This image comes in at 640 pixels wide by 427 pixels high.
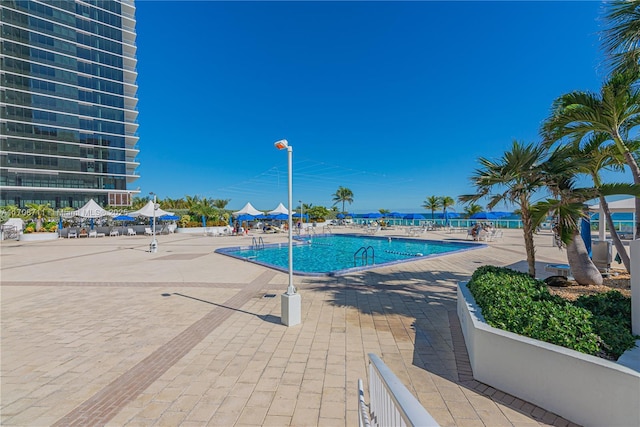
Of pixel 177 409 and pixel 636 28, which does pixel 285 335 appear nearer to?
pixel 177 409

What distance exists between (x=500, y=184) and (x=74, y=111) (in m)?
→ 59.9

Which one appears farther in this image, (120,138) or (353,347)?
(120,138)

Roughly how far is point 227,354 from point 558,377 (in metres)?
3.62

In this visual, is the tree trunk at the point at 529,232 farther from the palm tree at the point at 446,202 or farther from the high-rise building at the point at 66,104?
the high-rise building at the point at 66,104

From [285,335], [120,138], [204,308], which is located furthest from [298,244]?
[120,138]

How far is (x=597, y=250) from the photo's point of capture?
25.0ft

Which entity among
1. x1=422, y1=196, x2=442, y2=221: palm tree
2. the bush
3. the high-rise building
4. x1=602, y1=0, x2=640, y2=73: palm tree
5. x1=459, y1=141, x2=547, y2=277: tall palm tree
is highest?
the high-rise building

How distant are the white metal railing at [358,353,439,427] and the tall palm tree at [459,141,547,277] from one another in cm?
461

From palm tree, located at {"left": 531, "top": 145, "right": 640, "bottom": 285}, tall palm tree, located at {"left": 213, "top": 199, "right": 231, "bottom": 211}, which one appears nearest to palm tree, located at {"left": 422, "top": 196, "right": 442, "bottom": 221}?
tall palm tree, located at {"left": 213, "top": 199, "right": 231, "bottom": 211}

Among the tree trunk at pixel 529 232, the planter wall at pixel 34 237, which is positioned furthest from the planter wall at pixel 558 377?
the planter wall at pixel 34 237

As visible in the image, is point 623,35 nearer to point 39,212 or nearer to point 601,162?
point 601,162

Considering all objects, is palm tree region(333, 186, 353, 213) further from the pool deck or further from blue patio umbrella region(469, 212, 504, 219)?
the pool deck

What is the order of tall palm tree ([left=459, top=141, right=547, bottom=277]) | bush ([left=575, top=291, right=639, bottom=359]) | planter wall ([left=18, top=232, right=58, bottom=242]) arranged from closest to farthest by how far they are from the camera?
bush ([left=575, top=291, right=639, bottom=359]) → tall palm tree ([left=459, top=141, right=547, bottom=277]) → planter wall ([left=18, top=232, right=58, bottom=242])

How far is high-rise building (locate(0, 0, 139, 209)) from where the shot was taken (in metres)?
40.7
